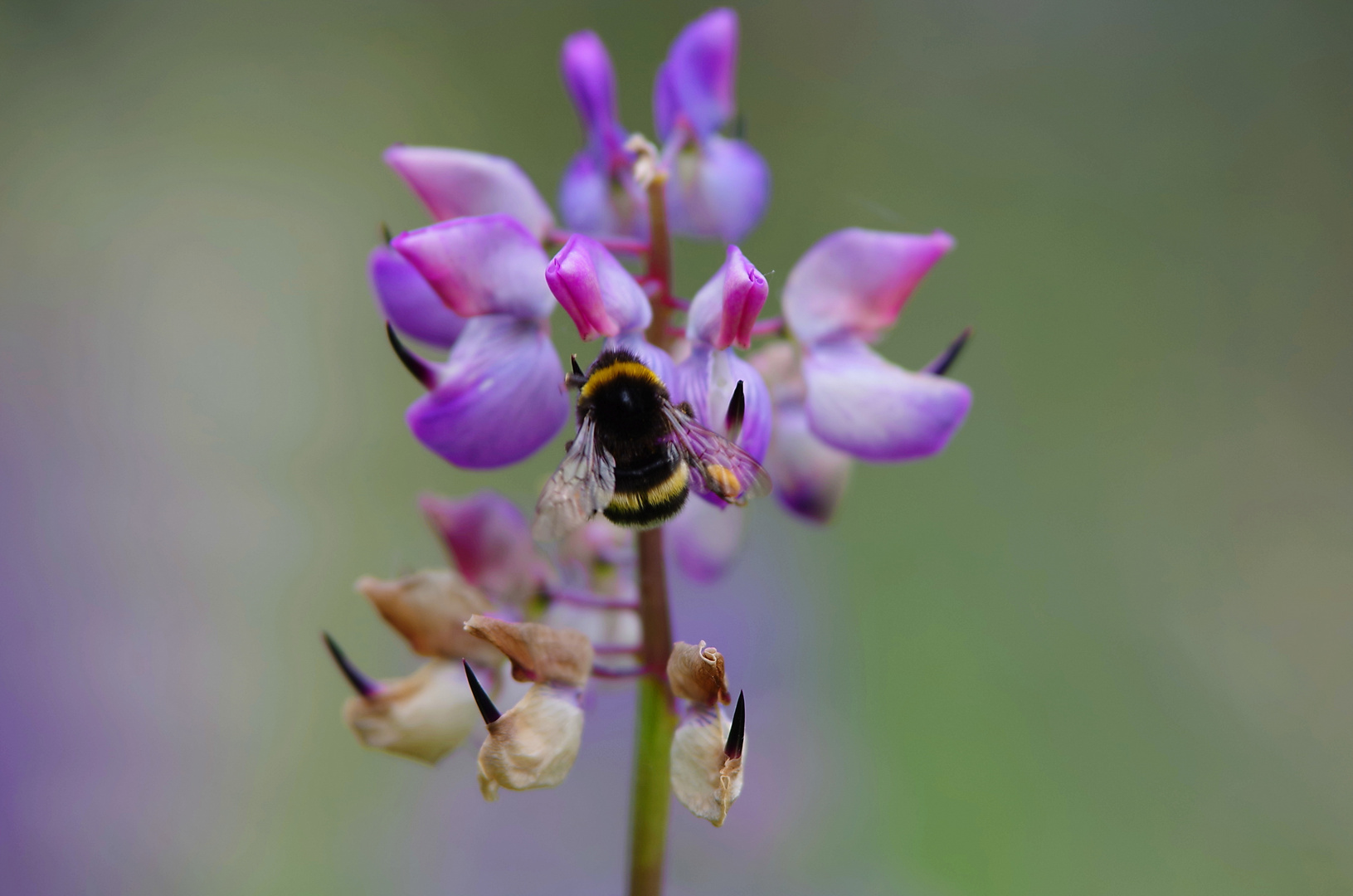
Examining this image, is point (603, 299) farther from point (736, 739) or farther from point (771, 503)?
point (771, 503)

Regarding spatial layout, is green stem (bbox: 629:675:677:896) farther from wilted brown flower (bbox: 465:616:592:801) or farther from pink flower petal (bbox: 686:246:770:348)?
pink flower petal (bbox: 686:246:770:348)

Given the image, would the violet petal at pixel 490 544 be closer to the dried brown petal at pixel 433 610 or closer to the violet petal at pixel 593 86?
the dried brown petal at pixel 433 610

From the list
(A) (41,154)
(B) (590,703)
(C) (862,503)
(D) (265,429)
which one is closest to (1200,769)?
(C) (862,503)

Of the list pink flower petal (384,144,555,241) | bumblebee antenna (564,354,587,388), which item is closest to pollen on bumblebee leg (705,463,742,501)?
bumblebee antenna (564,354,587,388)

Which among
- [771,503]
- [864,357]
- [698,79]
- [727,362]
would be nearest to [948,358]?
[864,357]

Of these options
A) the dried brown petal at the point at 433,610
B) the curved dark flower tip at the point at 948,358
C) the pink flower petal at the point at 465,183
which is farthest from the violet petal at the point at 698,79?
the dried brown petal at the point at 433,610

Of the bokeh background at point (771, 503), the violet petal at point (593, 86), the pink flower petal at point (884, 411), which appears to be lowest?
the bokeh background at point (771, 503)
